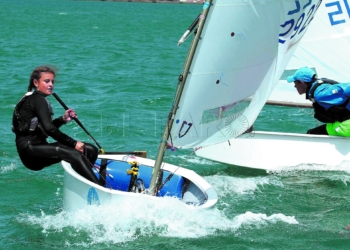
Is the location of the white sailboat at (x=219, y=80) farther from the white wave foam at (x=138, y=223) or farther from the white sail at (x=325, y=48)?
the white sail at (x=325, y=48)

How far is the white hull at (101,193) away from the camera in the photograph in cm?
487

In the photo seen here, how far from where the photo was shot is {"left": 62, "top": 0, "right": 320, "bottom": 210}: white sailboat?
4.74 metres

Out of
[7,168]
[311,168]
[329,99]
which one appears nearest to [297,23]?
[329,99]

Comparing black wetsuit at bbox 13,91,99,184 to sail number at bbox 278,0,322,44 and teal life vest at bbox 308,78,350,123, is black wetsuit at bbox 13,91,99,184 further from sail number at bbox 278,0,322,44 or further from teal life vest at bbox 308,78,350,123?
teal life vest at bbox 308,78,350,123

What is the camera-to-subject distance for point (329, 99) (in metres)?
6.74

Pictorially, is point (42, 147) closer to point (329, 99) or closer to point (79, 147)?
point (79, 147)

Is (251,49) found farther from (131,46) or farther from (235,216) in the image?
(131,46)

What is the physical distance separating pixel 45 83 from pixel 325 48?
3807mm

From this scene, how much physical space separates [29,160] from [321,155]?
3254 mm

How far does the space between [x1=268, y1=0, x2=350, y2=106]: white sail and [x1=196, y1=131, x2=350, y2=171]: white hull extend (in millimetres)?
891

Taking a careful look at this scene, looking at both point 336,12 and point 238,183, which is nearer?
point 238,183

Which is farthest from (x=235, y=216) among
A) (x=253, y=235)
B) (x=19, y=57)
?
(x=19, y=57)

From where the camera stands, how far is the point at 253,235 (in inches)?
199

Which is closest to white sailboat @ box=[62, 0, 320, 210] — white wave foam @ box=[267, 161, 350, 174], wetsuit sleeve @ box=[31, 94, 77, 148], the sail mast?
the sail mast
